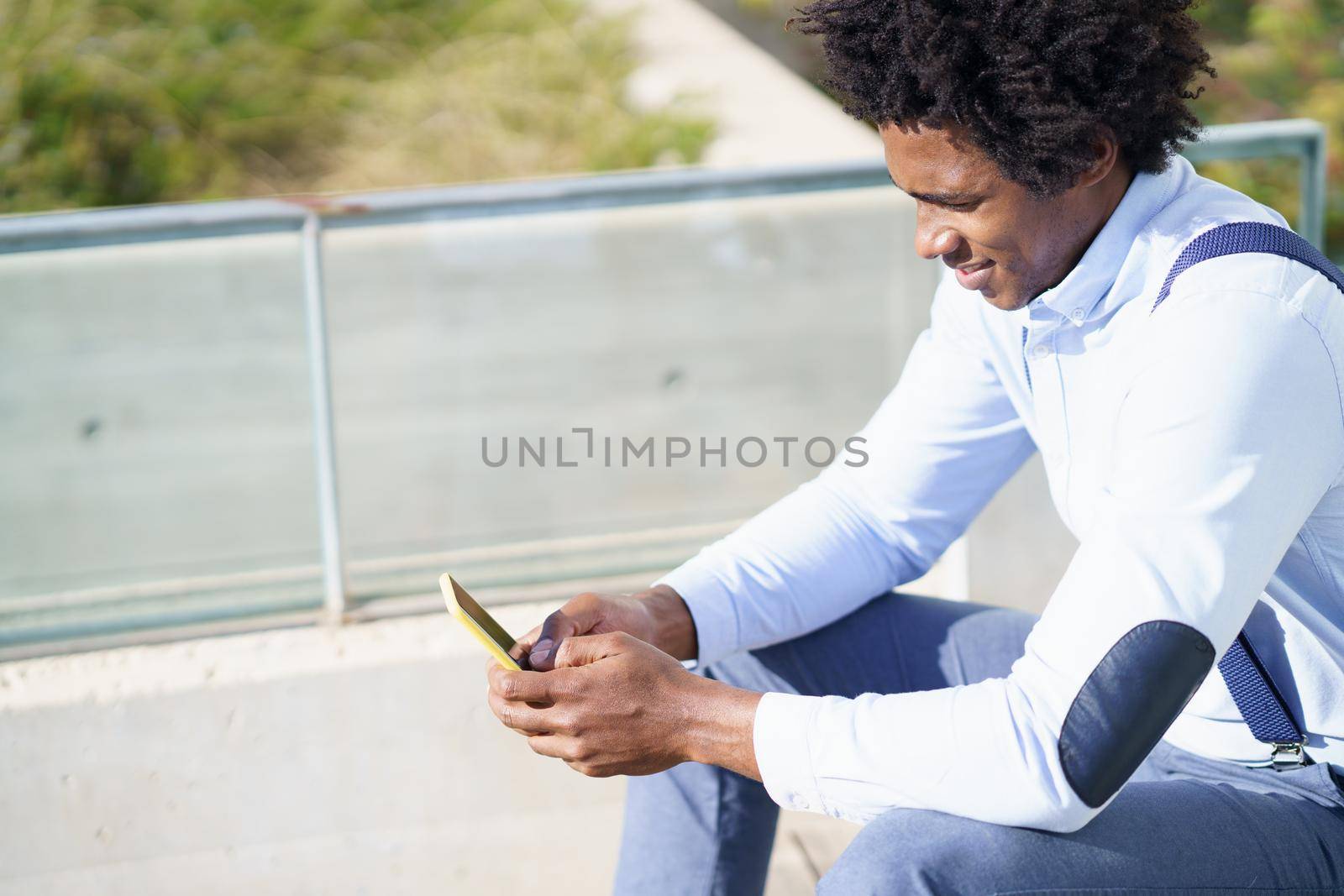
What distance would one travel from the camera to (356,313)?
2914 millimetres

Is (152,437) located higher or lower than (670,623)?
lower

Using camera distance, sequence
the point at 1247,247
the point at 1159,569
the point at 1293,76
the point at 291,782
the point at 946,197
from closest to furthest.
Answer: the point at 1159,569, the point at 1247,247, the point at 946,197, the point at 291,782, the point at 1293,76

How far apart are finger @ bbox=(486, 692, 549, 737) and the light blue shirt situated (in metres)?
0.29

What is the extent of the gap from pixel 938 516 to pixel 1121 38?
0.79 metres

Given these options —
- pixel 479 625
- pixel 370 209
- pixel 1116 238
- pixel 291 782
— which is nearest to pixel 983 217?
pixel 1116 238

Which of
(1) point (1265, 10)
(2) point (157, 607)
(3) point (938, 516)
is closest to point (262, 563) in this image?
(2) point (157, 607)

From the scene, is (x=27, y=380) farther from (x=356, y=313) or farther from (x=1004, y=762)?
(x=1004, y=762)

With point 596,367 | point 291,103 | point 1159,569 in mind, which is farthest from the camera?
point 291,103

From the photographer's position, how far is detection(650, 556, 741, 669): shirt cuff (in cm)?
195

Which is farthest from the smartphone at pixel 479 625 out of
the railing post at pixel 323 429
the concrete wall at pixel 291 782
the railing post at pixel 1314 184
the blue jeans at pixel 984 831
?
the railing post at pixel 1314 184

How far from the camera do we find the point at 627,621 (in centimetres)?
190

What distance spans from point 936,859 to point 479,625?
2.14 feet

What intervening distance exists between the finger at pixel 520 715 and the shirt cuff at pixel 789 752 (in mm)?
288

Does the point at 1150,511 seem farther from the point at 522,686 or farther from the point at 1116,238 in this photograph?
the point at 522,686
